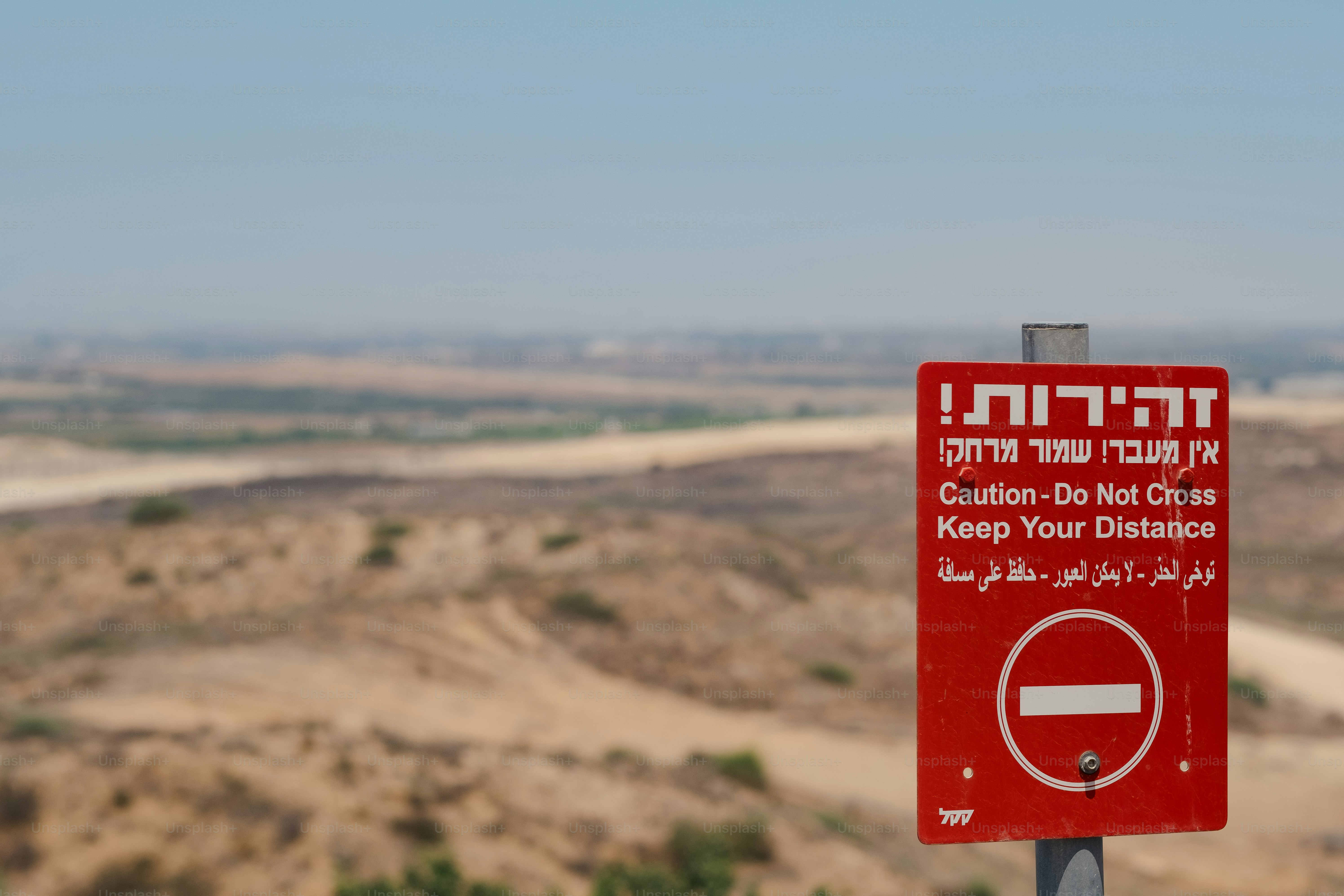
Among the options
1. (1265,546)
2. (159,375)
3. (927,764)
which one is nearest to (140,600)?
(927,764)

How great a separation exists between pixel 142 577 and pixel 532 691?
14.8 metres

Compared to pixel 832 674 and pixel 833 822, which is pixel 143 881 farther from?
pixel 832 674

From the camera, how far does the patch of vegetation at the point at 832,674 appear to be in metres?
26.5

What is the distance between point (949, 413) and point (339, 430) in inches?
4135

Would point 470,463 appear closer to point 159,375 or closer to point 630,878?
point 630,878

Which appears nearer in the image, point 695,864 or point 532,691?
point 695,864

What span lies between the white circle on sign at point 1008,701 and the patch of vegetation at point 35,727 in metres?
13.9

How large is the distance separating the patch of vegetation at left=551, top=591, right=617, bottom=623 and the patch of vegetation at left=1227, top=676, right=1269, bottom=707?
15648mm

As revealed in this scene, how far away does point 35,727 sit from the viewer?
14.3 meters

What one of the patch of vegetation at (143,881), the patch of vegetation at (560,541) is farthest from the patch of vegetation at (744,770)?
the patch of vegetation at (560,541)

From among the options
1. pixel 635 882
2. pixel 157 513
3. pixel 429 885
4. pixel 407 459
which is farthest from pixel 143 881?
pixel 407 459

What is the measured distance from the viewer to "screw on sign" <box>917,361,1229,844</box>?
2.95 meters

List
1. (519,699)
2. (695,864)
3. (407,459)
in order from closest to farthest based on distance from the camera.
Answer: (695,864), (519,699), (407,459)

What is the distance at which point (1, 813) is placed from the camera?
10984 mm
